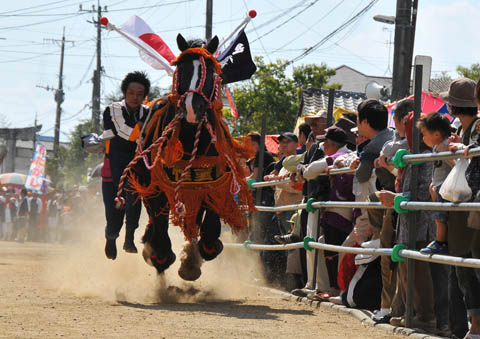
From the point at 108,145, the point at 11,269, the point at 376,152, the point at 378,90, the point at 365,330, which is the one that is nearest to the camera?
the point at 365,330

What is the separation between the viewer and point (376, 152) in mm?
6625

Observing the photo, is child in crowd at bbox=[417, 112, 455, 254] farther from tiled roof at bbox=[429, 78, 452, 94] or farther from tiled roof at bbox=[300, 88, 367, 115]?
tiled roof at bbox=[429, 78, 452, 94]

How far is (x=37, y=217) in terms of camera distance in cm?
2786

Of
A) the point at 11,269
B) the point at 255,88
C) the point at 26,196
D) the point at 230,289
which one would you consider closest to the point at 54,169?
the point at 255,88

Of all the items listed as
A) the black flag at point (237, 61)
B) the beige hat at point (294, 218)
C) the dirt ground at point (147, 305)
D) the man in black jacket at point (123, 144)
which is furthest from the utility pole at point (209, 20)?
the black flag at point (237, 61)

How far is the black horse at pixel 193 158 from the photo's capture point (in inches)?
281

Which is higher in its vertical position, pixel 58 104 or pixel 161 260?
pixel 58 104

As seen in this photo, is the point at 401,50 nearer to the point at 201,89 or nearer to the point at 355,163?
the point at 355,163

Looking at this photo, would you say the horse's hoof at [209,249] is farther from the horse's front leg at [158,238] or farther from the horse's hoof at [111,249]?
the horse's hoof at [111,249]

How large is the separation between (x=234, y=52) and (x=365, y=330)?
10.7 feet

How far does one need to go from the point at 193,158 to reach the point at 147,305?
1.36 metres

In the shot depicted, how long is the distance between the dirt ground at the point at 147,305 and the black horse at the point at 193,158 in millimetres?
734

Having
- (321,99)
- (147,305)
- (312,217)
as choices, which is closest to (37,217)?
(321,99)

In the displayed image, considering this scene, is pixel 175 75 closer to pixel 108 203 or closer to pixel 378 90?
pixel 108 203
